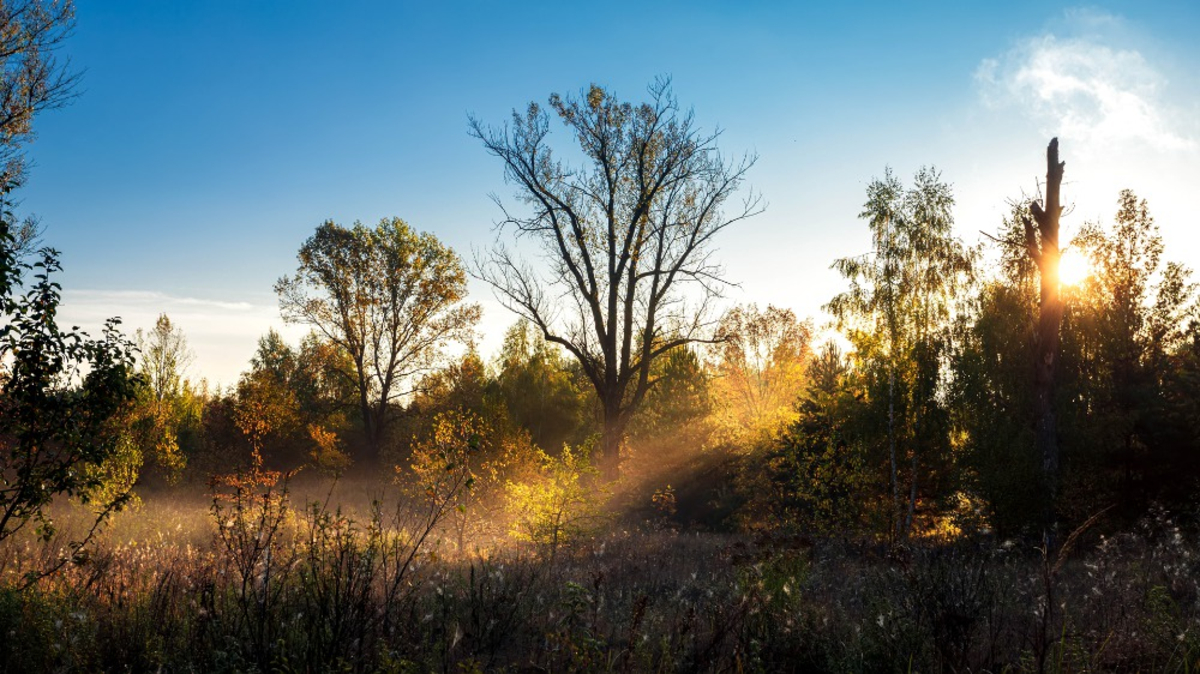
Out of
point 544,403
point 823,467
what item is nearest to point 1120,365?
point 823,467

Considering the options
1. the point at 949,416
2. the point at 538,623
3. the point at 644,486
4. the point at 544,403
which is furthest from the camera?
the point at 544,403

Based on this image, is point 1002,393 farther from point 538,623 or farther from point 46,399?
point 46,399

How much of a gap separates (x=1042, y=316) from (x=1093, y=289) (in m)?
5.72

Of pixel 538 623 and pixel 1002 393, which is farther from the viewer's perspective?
pixel 1002 393

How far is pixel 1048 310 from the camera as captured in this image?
49.0ft

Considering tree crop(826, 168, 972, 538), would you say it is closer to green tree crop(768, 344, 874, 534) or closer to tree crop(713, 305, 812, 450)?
green tree crop(768, 344, 874, 534)

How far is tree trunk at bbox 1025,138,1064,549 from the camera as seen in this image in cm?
1466

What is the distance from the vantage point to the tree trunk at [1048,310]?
14656 millimetres

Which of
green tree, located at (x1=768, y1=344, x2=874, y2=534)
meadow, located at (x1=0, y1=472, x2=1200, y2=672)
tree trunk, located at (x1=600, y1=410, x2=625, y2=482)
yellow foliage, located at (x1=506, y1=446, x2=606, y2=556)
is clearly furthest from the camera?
tree trunk, located at (x1=600, y1=410, x2=625, y2=482)

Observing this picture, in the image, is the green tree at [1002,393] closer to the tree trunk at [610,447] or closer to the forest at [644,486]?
the forest at [644,486]

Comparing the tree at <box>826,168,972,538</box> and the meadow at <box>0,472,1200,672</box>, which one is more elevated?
the tree at <box>826,168,972,538</box>

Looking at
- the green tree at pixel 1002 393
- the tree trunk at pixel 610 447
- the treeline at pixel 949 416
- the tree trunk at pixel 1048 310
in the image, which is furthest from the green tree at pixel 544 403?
the tree trunk at pixel 1048 310

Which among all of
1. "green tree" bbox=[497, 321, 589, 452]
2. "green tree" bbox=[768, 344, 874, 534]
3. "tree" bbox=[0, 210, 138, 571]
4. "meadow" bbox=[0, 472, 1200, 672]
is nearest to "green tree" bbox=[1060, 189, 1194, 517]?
"green tree" bbox=[768, 344, 874, 534]

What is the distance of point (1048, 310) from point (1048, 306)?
88 mm
